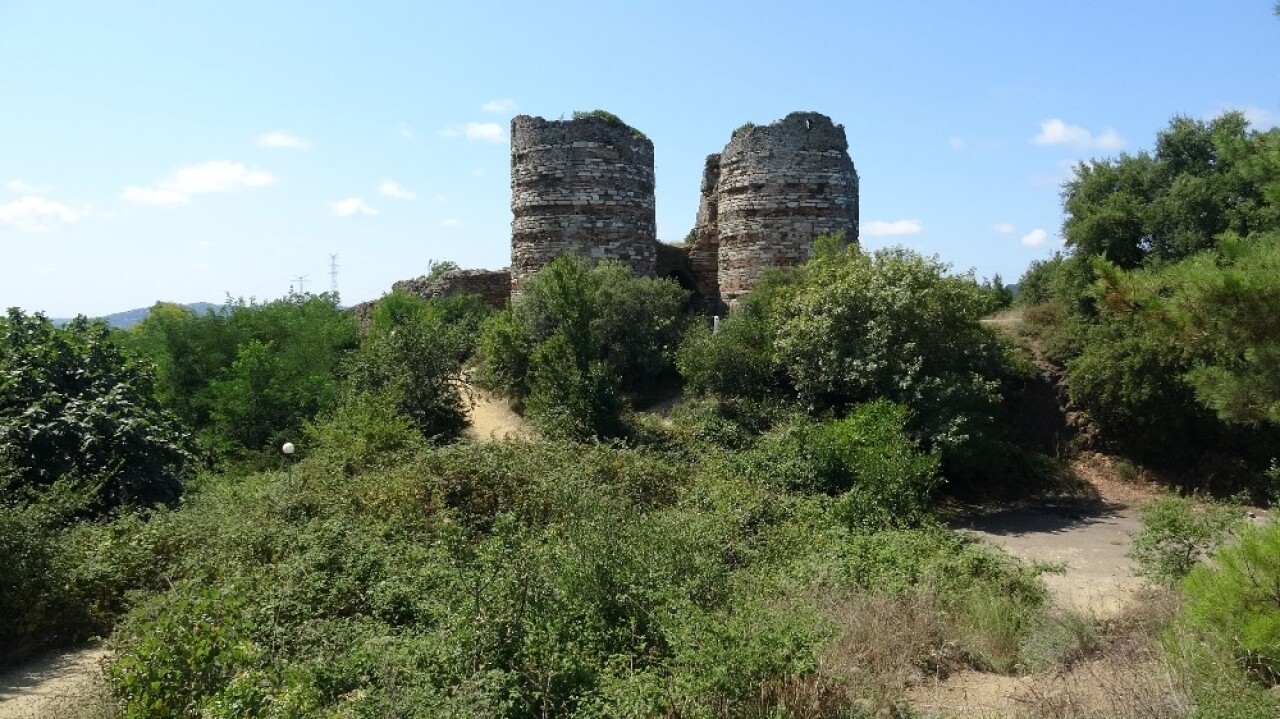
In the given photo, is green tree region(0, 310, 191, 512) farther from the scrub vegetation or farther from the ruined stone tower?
the ruined stone tower

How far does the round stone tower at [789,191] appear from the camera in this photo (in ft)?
62.4

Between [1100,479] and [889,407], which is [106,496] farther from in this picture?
[1100,479]

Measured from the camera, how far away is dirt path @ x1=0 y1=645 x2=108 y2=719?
649 cm

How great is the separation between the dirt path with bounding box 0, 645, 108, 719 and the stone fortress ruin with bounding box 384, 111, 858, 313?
1273 centimetres

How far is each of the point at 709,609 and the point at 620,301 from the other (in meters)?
11.1

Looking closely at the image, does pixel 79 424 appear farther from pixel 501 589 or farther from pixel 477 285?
pixel 477 285

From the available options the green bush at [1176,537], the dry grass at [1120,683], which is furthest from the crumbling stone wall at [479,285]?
the dry grass at [1120,683]

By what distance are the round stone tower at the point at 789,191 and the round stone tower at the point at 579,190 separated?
220 cm

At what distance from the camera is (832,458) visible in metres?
13.2

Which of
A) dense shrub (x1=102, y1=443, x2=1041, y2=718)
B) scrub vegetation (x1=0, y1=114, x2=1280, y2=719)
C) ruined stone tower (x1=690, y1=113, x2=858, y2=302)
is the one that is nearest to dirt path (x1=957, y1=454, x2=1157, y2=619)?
scrub vegetation (x1=0, y1=114, x2=1280, y2=719)

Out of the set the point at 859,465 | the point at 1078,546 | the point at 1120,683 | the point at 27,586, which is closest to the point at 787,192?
the point at 859,465

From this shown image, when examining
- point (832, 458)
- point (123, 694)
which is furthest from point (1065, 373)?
point (123, 694)

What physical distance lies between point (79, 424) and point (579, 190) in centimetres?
1061

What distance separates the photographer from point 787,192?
19047 mm
